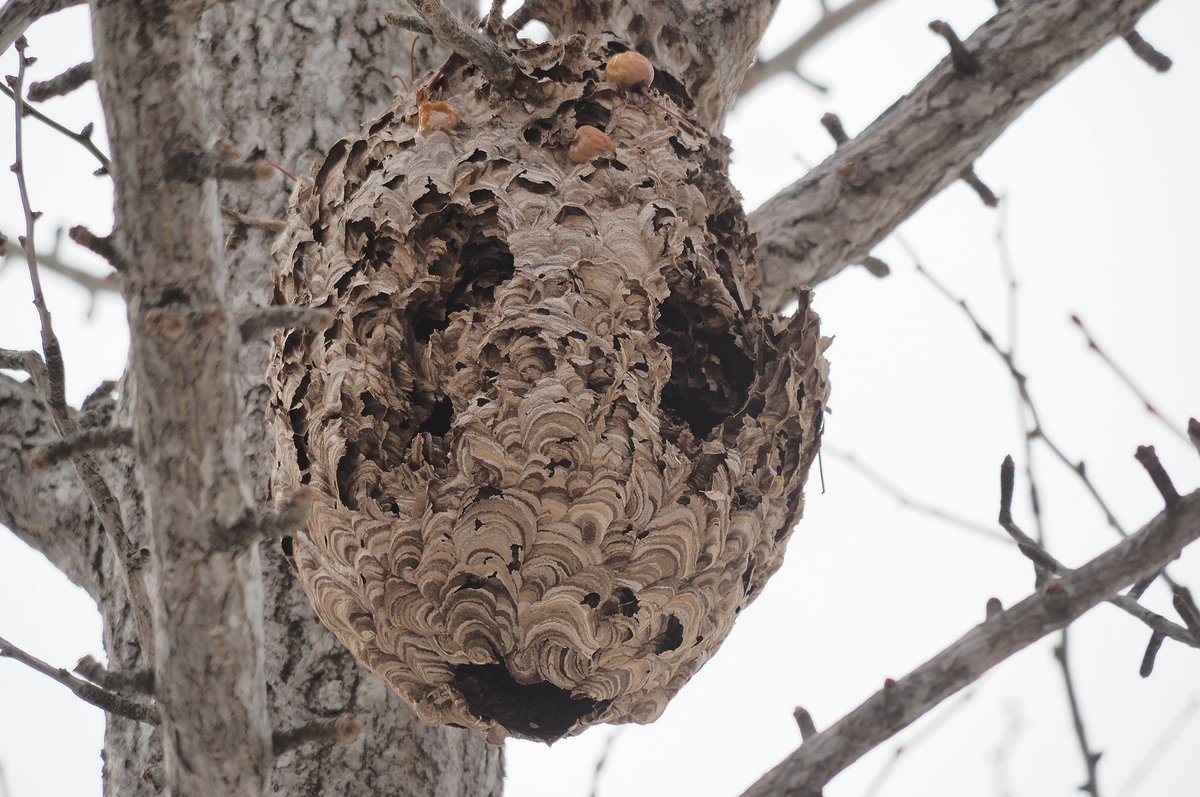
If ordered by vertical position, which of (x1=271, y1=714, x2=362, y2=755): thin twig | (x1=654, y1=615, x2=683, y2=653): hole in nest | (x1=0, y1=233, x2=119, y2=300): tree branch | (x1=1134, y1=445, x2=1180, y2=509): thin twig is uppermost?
(x1=0, y1=233, x2=119, y2=300): tree branch

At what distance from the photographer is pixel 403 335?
1597mm

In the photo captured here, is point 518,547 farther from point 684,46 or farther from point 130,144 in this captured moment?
point 684,46

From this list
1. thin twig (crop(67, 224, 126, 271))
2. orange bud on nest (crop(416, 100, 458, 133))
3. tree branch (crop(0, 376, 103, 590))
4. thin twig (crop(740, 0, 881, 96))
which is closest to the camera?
thin twig (crop(67, 224, 126, 271))

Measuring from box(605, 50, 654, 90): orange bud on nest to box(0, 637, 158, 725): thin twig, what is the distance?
1.04 m

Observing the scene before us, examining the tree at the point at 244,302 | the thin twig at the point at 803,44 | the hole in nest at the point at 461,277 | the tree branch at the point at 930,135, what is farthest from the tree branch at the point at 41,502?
the thin twig at the point at 803,44

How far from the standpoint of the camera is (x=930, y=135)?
2.24 meters

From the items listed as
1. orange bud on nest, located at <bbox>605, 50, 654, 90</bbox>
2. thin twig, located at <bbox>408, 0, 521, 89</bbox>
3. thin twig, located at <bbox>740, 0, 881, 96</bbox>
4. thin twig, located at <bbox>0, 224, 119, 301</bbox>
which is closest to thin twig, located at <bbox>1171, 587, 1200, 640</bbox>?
orange bud on nest, located at <bbox>605, 50, 654, 90</bbox>

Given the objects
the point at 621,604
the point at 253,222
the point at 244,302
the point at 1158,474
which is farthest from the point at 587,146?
the point at 1158,474

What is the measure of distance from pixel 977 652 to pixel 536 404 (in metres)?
0.57

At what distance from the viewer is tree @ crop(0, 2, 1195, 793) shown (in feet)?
3.74

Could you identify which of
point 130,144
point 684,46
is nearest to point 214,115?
point 684,46

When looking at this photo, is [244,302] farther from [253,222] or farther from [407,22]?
[407,22]

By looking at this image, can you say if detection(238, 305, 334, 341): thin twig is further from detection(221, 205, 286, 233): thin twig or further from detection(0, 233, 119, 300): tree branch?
detection(0, 233, 119, 300): tree branch

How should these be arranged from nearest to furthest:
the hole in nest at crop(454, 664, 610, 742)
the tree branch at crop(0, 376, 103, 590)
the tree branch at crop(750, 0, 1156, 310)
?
the hole in nest at crop(454, 664, 610, 742)
the tree branch at crop(0, 376, 103, 590)
the tree branch at crop(750, 0, 1156, 310)
